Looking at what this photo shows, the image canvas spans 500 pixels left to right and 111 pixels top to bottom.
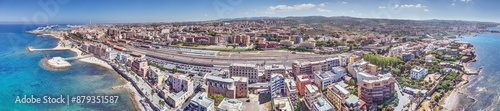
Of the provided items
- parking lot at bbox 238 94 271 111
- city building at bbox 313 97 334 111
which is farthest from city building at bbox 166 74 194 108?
city building at bbox 313 97 334 111

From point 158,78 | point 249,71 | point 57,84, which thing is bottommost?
point 57,84

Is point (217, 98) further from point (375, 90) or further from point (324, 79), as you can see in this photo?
point (375, 90)

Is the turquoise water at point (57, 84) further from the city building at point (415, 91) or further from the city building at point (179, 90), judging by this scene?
the city building at point (415, 91)

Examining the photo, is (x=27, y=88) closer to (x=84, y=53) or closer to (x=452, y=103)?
(x=84, y=53)

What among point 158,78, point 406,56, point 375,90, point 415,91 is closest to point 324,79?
point 375,90

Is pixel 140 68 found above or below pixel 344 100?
above

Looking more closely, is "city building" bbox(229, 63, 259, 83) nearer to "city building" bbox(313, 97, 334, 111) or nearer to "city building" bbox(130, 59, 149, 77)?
"city building" bbox(313, 97, 334, 111)

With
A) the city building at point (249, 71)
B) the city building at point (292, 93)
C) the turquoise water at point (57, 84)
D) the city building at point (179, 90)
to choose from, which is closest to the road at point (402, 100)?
the city building at point (292, 93)

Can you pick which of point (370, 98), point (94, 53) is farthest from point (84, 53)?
point (370, 98)

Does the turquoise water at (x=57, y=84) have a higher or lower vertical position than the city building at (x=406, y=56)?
lower
